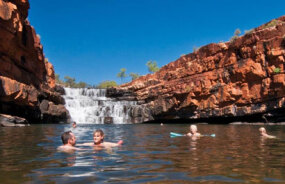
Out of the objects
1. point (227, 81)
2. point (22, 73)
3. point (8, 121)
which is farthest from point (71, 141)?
point (227, 81)

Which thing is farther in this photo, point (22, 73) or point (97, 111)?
point (97, 111)

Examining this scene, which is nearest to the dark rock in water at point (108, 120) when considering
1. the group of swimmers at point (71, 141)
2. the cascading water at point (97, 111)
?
the cascading water at point (97, 111)

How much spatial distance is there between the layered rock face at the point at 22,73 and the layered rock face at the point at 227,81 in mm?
17691

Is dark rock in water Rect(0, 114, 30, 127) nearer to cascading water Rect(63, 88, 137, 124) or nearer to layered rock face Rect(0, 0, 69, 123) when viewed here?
layered rock face Rect(0, 0, 69, 123)

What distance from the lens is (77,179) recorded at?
421cm

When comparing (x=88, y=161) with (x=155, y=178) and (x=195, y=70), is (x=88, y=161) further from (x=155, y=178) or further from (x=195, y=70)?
(x=195, y=70)

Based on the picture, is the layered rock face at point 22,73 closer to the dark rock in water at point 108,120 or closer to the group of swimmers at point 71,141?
the dark rock in water at point 108,120

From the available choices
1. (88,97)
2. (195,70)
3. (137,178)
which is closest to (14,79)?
(88,97)

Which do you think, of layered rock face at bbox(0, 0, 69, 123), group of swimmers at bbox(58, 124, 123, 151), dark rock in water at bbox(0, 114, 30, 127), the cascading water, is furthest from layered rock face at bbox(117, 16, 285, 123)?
group of swimmers at bbox(58, 124, 123, 151)

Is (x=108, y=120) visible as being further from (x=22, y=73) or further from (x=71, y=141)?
(x=71, y=141)

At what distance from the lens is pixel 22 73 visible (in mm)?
33188

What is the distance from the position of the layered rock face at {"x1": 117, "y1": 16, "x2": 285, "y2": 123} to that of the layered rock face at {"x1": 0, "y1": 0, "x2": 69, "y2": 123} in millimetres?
17691

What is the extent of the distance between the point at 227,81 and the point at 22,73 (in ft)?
93.5

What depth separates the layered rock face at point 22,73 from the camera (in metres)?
26.9
